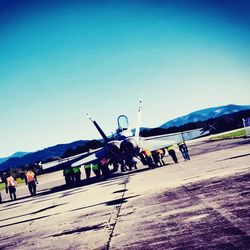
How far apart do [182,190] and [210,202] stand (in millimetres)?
2424

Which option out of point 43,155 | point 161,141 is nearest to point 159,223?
point 161,141

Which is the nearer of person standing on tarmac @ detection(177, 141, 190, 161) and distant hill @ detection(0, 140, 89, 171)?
person standing on tarmac @ detection(177, 141, 190, 161)

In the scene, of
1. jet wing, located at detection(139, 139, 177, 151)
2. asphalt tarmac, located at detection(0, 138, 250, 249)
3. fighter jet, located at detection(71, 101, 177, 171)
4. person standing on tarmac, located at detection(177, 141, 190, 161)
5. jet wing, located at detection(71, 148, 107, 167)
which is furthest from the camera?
person standing on tarmac, located at detection(177, 141, 190, 161)

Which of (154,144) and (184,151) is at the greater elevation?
(154,144)

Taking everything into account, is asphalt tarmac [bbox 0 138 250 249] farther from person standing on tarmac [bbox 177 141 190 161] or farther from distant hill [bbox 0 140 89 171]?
distant hill [bbox 0 140 89 171]

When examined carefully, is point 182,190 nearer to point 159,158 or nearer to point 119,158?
point 119,158

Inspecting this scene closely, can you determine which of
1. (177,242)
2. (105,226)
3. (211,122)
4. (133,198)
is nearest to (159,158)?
(133,198)

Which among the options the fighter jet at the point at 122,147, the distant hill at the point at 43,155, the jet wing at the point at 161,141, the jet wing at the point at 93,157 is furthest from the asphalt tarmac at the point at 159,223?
the distant hill at the point at 43,155

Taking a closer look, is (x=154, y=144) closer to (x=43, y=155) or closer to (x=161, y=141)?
(x=161, y=141)

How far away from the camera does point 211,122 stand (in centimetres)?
5925

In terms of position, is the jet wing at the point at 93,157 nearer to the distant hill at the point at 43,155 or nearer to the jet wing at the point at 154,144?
the jet wing at the point at 154,144

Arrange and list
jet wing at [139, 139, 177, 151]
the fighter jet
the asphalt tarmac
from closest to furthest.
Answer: the asphalt tarmac → the fighter jet → jet wing at [139, 139, 177, 151]

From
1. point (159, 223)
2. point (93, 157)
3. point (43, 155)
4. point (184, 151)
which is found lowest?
point (43, 155)

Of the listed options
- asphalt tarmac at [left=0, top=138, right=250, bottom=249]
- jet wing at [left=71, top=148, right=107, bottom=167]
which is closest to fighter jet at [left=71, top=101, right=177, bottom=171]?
jet wing at [left=71, top=148, right=107, bottom=167]
